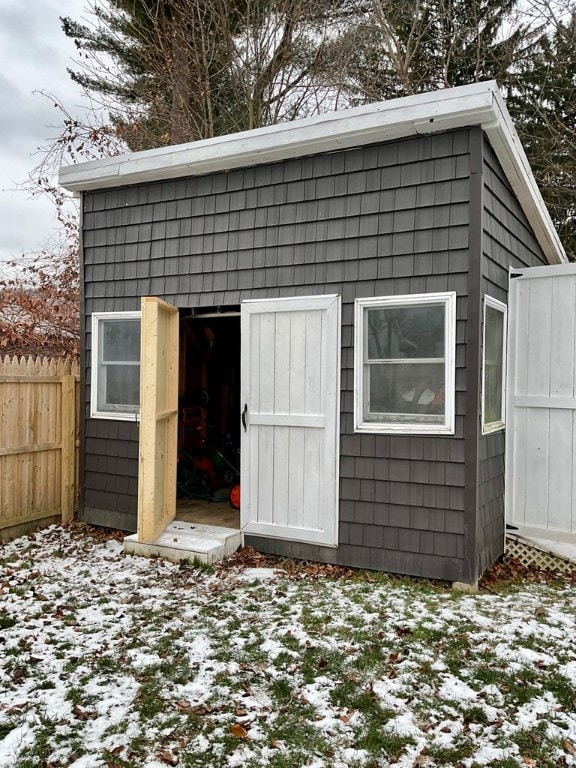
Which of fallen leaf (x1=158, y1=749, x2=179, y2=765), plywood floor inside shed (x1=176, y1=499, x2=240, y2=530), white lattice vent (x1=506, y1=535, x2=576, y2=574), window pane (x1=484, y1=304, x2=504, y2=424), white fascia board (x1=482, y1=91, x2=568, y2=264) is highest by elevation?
white fascia board (x1=482, y1=91, x2=568, y2=264)

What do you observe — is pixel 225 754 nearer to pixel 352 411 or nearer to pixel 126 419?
pixel 352 411

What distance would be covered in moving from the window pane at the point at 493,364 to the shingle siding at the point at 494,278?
0.48ft

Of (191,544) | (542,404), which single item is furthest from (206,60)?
(191,544)

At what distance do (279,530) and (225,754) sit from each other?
2.53m

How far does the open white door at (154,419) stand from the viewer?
4.76m

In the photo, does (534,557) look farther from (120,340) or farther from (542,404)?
(120,340)

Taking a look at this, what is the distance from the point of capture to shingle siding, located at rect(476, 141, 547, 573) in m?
4.29

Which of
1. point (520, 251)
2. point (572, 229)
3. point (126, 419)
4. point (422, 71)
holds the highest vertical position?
point (422, 71)

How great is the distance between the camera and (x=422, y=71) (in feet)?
38.5

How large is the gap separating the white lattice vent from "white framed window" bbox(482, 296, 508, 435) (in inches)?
39.7

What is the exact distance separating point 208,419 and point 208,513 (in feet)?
7.08

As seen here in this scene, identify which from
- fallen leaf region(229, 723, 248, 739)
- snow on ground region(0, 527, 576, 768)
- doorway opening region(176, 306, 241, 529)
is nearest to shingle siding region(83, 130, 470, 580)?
snow on ground region(0, 527, 576, 768)

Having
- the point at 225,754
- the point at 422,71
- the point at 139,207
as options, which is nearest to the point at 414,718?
the point at 225,754

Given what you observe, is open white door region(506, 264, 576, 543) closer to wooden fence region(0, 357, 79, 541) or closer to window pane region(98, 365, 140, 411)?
window pane region(98, 365, 140, 411)
